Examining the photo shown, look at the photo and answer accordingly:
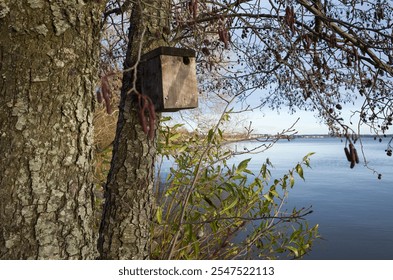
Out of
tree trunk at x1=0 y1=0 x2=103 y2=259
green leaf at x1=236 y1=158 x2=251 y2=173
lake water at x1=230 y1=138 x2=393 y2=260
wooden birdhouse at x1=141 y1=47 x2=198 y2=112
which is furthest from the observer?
lake water at x1=230 y1=138 x2=393 y2=260

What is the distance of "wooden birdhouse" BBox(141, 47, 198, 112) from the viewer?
2750mm

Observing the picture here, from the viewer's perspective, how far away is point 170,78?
2.78 m

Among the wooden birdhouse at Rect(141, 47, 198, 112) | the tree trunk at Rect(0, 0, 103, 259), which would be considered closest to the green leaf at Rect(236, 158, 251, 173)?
the wooden birdhouse at Rect(141, 47, 198, 112)

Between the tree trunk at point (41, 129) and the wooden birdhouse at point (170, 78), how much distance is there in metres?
0.65

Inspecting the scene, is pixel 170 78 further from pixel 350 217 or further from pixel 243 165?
pixel 350 217

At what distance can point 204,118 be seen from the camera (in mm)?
11742

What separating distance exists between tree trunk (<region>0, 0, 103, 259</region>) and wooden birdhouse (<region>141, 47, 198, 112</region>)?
2.12ft

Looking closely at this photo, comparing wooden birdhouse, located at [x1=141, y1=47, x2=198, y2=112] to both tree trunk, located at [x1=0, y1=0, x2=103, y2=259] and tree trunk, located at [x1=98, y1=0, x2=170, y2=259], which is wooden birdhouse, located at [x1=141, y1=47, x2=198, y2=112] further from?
tree trunk, located at [x1=0, y1=0, x2=103, y2=259]

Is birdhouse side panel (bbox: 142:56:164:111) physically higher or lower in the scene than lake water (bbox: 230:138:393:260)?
higher

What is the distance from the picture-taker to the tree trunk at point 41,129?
2039 millimetres

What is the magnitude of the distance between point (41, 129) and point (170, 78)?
38.0 inches

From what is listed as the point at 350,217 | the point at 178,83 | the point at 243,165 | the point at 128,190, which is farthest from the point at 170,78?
the point at 350,217

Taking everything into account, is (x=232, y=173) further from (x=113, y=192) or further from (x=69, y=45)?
(x=69, y=45)

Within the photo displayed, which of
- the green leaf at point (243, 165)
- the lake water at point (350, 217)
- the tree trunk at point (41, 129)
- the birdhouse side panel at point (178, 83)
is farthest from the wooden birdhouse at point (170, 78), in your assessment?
the lake water at point (350, 217)
